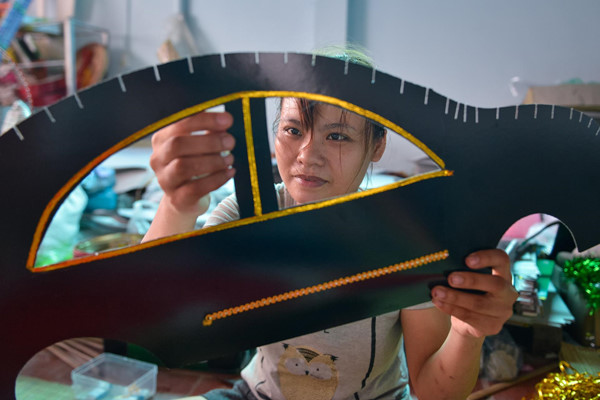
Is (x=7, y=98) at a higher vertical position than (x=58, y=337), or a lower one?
higher

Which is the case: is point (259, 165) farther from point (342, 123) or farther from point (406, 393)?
point (406, 393)

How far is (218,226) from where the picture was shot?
17.9 inches

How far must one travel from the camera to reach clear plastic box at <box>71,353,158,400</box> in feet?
4.98

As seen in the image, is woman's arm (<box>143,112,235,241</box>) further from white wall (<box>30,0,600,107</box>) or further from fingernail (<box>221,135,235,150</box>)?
white wall (<box>30,0,600,107</box>)

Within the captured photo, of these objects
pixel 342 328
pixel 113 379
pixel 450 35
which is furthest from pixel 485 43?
pixel 113 379

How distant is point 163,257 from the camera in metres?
0.45

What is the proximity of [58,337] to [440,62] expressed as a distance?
8.30ft

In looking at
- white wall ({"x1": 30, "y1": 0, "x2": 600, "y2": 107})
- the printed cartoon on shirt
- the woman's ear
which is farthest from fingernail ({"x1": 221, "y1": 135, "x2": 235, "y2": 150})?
white wall ({"x1": 30, "y1": 0, "x2": 600, "y2": 107})

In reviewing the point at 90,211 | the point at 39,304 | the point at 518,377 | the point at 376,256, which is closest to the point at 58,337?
the point at 39,304

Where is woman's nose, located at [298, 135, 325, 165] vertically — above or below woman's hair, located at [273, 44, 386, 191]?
below

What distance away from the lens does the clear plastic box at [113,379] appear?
1519 mm

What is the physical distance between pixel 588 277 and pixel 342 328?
0.78 meters

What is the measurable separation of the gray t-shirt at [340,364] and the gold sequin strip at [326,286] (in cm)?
33

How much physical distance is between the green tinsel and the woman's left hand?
0.76 metres
